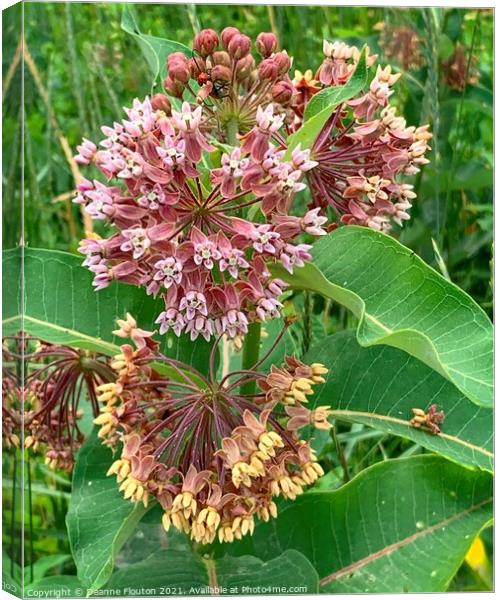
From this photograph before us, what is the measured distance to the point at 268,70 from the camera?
1156 millimetres

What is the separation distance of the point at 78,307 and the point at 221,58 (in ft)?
1.16

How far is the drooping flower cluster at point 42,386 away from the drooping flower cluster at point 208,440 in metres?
0.14

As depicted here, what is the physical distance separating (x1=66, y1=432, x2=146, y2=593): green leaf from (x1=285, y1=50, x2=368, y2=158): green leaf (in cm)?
47

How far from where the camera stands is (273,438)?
3.78 ft

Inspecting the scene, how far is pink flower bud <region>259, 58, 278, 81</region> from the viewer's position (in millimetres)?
1156

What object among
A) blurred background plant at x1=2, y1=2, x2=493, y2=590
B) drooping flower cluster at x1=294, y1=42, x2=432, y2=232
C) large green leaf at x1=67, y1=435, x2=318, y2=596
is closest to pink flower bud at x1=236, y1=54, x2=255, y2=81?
drooping flower cluster at x1=294, y1=42, x2=432, y2=232

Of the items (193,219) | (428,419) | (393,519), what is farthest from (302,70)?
(393,519)

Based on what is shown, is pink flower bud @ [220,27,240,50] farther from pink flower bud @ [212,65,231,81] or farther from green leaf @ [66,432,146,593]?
green leaf @ [66,432,146,593]

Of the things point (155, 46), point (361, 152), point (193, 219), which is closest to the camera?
point (193, 219)

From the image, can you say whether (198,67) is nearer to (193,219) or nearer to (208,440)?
(193,219)

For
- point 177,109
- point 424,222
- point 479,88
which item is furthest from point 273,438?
point 479,88

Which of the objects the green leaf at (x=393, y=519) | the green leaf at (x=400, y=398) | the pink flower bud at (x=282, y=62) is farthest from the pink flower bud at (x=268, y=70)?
the green leaf at (x=393, y=519)

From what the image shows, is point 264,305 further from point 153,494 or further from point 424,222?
point 424,222

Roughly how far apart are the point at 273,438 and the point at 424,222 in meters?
0.52
